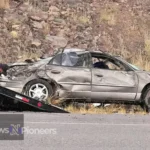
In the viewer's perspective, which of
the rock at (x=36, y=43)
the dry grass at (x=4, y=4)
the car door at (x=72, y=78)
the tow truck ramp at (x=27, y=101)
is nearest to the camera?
the tow truck ramp at (x=27, y=101)

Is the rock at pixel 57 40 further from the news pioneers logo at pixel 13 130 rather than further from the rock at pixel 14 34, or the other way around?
the news pioneers logo at pixel 13 130

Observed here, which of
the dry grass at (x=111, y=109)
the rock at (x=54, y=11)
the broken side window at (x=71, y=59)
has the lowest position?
the dry grass at (x=111, y=109)

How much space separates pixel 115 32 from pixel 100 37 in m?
0.93

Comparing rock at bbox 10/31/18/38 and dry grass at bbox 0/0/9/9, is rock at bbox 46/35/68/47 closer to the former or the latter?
rock at bbox 10/31/18/38

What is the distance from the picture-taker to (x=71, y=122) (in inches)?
374

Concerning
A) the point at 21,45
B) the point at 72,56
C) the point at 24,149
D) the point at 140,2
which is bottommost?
the point at 24,149

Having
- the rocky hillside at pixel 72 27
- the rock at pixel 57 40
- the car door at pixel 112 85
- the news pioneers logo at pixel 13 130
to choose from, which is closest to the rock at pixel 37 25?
the rocky hillside at pixel 72 27

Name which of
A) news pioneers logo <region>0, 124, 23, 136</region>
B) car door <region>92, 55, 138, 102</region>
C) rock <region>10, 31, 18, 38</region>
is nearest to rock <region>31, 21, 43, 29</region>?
rock <region>10, 31, 18, 38</region>

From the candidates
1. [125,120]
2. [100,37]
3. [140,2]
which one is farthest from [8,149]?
[140,2]

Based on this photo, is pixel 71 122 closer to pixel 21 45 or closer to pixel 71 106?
pixel 71 106

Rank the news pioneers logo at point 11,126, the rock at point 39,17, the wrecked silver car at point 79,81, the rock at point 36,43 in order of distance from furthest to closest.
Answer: the rock at point 39,17
the rock at point 36,43
the wrecked silver car at point 79,81
the news pioneers logo at point 11,126

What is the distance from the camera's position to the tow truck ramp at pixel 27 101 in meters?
10.1

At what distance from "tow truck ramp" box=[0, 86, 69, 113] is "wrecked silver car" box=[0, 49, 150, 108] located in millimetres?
1044

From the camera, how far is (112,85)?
11.9m
